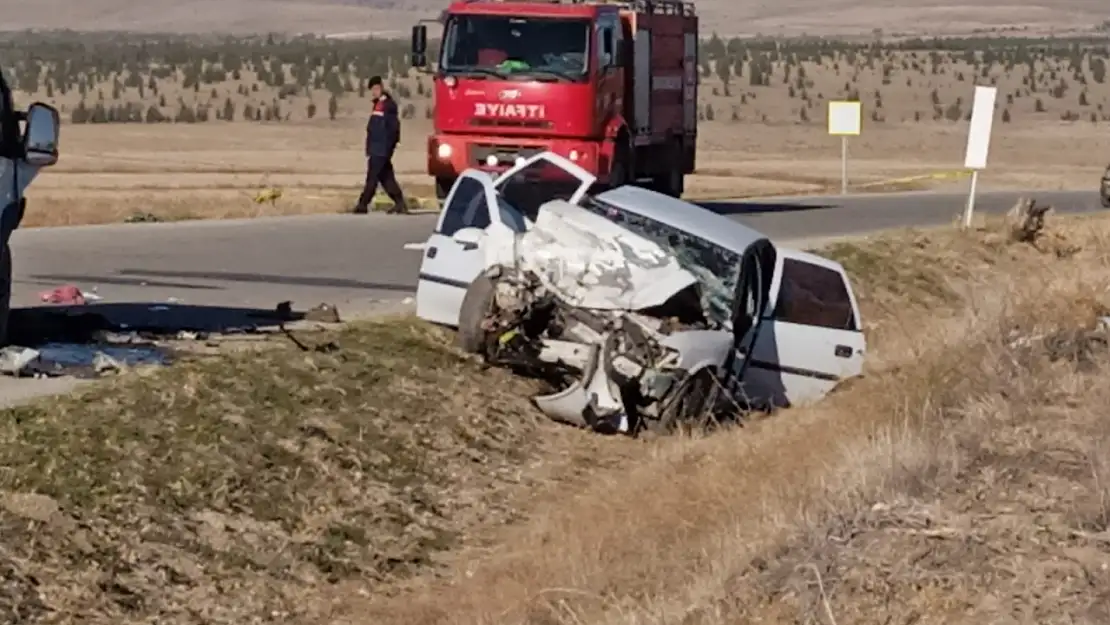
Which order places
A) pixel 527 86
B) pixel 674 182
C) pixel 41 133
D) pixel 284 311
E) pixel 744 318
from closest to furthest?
pixel 41 133
pixel 744 318
pixel 284 311
pixel 527 86
pixel 674 182

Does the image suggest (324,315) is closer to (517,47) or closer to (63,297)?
(63,297)

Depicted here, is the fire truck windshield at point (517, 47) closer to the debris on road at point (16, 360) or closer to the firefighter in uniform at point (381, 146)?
the firefighter in uniform at point (381, 146)

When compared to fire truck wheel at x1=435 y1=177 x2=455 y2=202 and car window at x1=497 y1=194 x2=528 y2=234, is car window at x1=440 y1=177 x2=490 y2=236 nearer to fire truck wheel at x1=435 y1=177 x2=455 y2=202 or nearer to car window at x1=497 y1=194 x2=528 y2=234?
car window at x1=497 y1=194 x2=528 y2=234

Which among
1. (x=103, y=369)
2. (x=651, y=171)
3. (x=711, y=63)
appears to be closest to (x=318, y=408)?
(x=103, y=369)

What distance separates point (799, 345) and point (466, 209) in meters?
2.72

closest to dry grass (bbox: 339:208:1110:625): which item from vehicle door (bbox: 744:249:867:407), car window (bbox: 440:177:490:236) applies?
vehicle door (bbox: 744:249:867:407)

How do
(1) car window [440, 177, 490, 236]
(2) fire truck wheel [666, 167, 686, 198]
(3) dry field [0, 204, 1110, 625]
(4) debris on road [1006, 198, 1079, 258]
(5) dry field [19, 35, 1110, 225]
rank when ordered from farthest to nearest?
(5) dry field [19, 35, 1110, 225] → (2) fire truck wheel [666, 167, 686, 198] → (4) debris on road [1006, 198, 1079, 258] → (1) car window [440, 177, 490, 236] → (3) dry field [0, 204, 1110, 625]

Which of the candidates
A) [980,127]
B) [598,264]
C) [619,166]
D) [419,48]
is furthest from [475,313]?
[419,48]

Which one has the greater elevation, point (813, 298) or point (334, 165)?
point (813, 298)

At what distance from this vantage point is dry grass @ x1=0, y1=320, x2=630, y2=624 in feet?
32.0

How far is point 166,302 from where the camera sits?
16.9 m

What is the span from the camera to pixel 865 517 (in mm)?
8625

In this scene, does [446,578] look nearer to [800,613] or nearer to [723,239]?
[800,613]

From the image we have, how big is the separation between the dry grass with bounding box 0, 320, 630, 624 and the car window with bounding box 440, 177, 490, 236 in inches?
50.8
